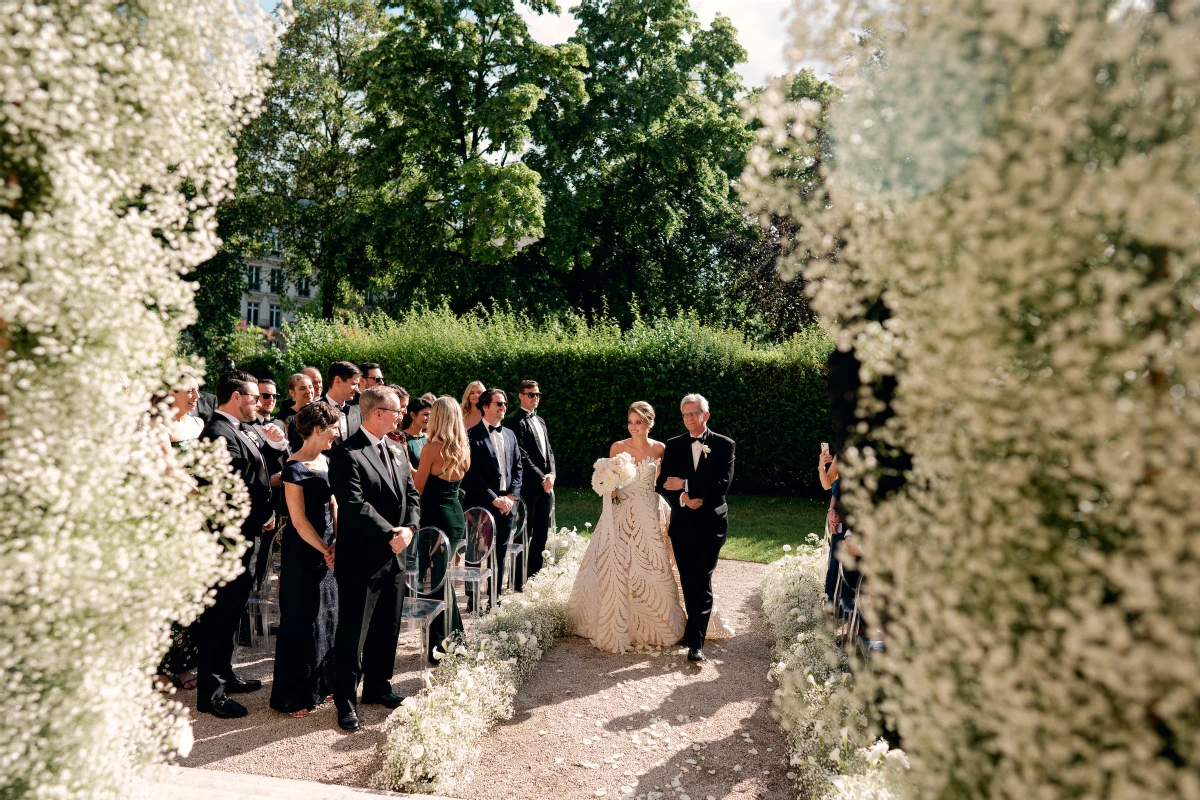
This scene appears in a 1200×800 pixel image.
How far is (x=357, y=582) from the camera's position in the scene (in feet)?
17.3

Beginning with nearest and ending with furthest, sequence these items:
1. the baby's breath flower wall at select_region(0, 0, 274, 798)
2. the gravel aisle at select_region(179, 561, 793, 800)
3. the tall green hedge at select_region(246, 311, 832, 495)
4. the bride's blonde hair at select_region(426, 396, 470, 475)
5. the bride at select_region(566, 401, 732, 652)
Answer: the baby's breath flower wall at select_region(0, 0, 274, 798)
the gravel aisle at select_region(179, 561, 793, 800)
the bride's blonde hair at select_region(426, 396, 470, 475)
the bride at select_region(566, 401, 732, 652)
the tall green hedge at select_region(246, 311, 832, 495)

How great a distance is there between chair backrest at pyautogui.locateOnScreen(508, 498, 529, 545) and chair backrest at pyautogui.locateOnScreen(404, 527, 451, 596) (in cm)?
200

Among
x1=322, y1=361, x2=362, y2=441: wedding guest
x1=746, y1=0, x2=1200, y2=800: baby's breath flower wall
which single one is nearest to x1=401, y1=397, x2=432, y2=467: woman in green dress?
x1=322, y1=361, x2=362, y2=441: wedding guest

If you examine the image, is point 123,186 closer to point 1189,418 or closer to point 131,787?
point 131,787

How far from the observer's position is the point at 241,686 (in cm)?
591

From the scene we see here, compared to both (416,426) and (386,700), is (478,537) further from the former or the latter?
(386,700)

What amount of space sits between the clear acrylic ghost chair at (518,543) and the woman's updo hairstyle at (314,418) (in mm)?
3295

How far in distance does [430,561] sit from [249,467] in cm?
161

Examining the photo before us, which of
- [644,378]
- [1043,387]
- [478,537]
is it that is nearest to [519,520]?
[478,537]

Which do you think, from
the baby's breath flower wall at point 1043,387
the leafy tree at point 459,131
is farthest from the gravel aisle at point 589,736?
the leafy tree at point 459,131

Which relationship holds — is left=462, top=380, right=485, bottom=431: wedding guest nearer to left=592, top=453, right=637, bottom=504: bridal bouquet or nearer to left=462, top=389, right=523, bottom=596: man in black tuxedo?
left=462, top=389, right=523, bottom=596: man in black tuxedo

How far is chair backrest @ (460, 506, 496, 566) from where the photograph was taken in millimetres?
7184

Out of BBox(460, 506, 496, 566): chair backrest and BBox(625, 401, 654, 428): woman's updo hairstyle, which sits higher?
BBox(625, 401, 654, 428): woman's updo hairstyle

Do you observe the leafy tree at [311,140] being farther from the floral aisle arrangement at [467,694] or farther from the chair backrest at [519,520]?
the floral aisle arrangement at [467,694]
